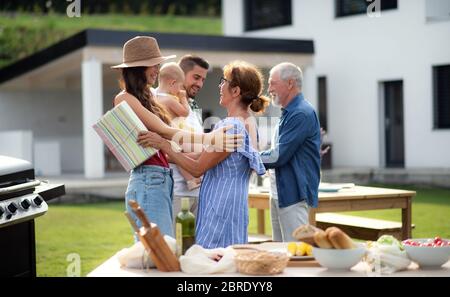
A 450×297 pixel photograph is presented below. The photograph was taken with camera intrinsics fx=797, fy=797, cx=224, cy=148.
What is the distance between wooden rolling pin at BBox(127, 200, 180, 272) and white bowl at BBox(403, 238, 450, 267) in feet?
2.62

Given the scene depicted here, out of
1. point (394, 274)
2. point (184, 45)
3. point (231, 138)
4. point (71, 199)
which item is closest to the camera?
point (394, 274)

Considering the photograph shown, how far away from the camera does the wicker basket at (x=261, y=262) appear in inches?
102

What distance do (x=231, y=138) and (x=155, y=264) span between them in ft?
2.28

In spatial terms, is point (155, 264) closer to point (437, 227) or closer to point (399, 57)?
point (437, 227)

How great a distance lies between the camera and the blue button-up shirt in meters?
4.14

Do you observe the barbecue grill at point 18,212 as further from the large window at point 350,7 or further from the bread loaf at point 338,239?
the large window at point 350,7

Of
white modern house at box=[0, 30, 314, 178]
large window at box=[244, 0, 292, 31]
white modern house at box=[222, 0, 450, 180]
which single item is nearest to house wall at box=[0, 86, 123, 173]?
white modern house at box=[0, 30, 314, 178]

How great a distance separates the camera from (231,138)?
3.18 m

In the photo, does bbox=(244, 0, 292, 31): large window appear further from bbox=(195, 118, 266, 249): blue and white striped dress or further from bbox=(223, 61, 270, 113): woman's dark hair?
bbox=(195, 118, 266, 249): blue and white striped dress

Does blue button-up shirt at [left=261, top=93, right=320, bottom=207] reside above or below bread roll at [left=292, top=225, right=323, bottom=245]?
above

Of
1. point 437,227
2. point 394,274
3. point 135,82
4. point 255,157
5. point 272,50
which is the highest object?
point 272,50

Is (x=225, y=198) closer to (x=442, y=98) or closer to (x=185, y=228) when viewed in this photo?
(x=185, y=228)

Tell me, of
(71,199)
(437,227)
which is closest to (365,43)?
(71,199)

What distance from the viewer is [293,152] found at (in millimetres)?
4168
